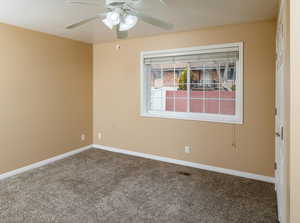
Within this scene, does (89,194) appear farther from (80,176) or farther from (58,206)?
(80,176)

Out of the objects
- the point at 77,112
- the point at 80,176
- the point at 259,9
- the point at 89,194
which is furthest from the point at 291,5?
the point at 77,112

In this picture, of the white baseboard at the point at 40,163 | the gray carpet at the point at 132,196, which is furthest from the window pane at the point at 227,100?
the white baseboard at the point at 40,163

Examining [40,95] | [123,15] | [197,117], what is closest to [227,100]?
[197,117]

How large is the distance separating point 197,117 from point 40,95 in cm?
283

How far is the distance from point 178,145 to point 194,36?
1.96m

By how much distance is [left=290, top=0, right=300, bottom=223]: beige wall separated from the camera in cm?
119

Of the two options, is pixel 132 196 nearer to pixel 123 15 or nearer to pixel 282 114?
pixel 282 114

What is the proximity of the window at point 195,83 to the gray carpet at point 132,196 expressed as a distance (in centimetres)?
104

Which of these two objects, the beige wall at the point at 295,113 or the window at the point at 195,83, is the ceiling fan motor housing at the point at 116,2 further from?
the window at the point at 195,83

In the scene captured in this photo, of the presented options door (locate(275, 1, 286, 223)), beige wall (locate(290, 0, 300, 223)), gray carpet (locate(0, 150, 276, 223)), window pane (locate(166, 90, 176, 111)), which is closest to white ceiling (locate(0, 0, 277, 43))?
door (locate(275, 1, 286, 223))

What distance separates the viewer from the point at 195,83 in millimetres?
3771

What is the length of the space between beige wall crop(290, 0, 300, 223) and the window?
208 centimetres

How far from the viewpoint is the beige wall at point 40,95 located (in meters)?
3.19

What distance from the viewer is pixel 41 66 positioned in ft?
12.0
